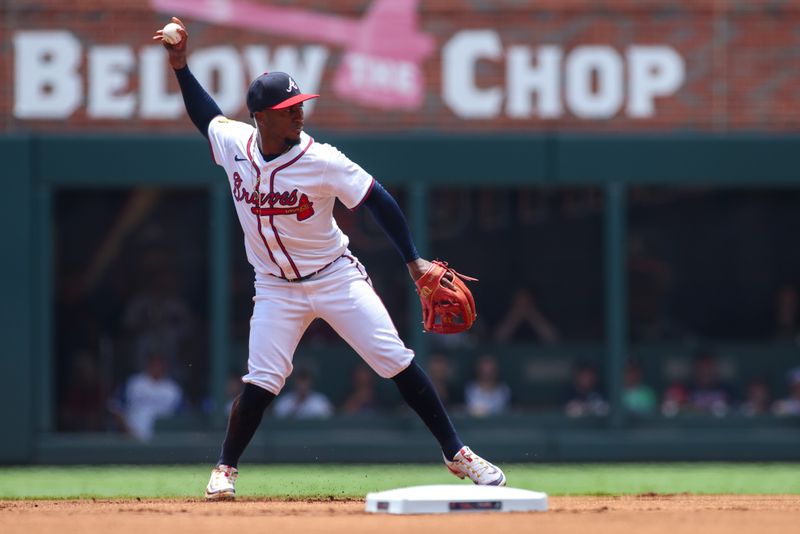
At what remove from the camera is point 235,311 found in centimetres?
1239

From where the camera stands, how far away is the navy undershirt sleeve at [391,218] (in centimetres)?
648

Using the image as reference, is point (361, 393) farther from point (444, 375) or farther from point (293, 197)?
point (293, 197)

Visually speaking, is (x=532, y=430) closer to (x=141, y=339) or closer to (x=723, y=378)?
(x=723, y=378)

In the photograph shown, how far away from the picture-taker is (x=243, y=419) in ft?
21.7

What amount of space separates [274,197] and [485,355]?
6126 millimetres

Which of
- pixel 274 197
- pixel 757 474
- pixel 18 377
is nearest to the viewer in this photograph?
pixel 274 197

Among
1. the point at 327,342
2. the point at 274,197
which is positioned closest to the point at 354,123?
the point at 327,342

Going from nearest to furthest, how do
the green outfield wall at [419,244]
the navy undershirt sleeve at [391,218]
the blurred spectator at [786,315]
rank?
the navy undershirt sleeve at [391,218] → the green outfield wall at [419,244] → the blurred spectator at [786,315]

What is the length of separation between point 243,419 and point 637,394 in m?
6.18

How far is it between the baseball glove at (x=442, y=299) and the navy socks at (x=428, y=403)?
222 millimetres

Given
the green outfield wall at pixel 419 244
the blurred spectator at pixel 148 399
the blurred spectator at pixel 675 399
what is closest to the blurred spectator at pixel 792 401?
the green outfield wall at pixel 419 244

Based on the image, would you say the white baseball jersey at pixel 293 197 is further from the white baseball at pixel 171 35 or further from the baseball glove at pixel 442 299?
the white baseball at pixel 171 35

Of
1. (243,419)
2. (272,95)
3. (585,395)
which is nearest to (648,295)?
(585,395)

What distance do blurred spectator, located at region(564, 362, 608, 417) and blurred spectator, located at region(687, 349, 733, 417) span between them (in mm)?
748
